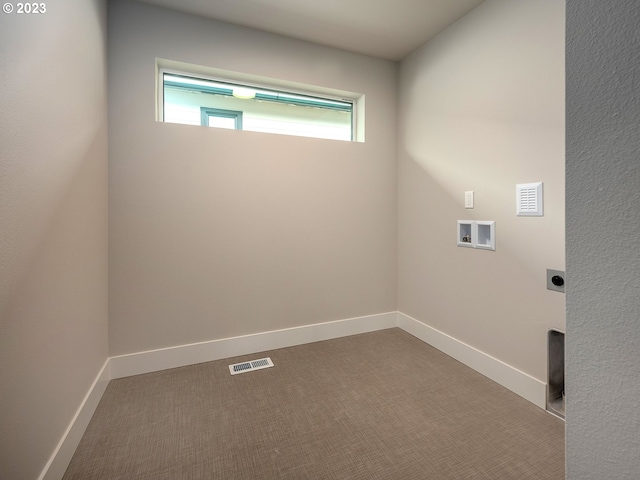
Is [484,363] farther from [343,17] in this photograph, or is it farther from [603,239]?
[343,17]

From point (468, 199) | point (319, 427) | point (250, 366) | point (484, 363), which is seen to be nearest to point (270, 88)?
point (468, 199)

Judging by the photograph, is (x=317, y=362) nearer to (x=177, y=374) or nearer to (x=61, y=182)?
(x=177, y=374)

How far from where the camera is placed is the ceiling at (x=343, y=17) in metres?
2.09

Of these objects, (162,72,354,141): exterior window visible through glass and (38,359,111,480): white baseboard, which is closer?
(38,359,111,480): white baseboard

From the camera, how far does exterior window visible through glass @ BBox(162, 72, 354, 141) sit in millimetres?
2326

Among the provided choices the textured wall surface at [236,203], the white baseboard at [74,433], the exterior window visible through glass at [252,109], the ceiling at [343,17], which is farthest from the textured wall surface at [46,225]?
the ceiling at [343,17]

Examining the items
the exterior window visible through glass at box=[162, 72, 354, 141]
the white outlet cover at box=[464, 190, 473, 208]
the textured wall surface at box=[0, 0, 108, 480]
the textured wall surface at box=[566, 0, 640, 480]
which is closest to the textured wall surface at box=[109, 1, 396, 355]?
the exterior window visible through glass at box=[162, 72, 354, 141]

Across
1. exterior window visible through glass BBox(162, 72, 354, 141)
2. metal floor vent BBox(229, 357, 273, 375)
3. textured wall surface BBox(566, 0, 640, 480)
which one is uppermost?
exterior window visible through glass BBox(162, 72, 354, 141)

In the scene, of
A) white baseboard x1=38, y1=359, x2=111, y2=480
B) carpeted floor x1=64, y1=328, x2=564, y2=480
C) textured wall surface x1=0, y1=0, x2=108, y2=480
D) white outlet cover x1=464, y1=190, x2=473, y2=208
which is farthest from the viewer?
white outlet cover x1=464, y1=190, x2=473, y2=208

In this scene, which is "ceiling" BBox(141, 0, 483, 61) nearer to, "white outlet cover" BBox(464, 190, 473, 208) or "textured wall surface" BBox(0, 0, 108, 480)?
"textured wall surface" BBox(0, 0, 108, 480)

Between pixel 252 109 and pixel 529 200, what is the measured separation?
2.14 meters

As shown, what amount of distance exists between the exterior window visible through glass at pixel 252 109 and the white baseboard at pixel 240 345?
171cm

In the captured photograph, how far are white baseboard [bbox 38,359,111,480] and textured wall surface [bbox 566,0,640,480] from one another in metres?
1.74

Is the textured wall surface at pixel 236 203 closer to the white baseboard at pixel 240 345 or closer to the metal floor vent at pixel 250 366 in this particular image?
the white baseboard at pixel 240 345
